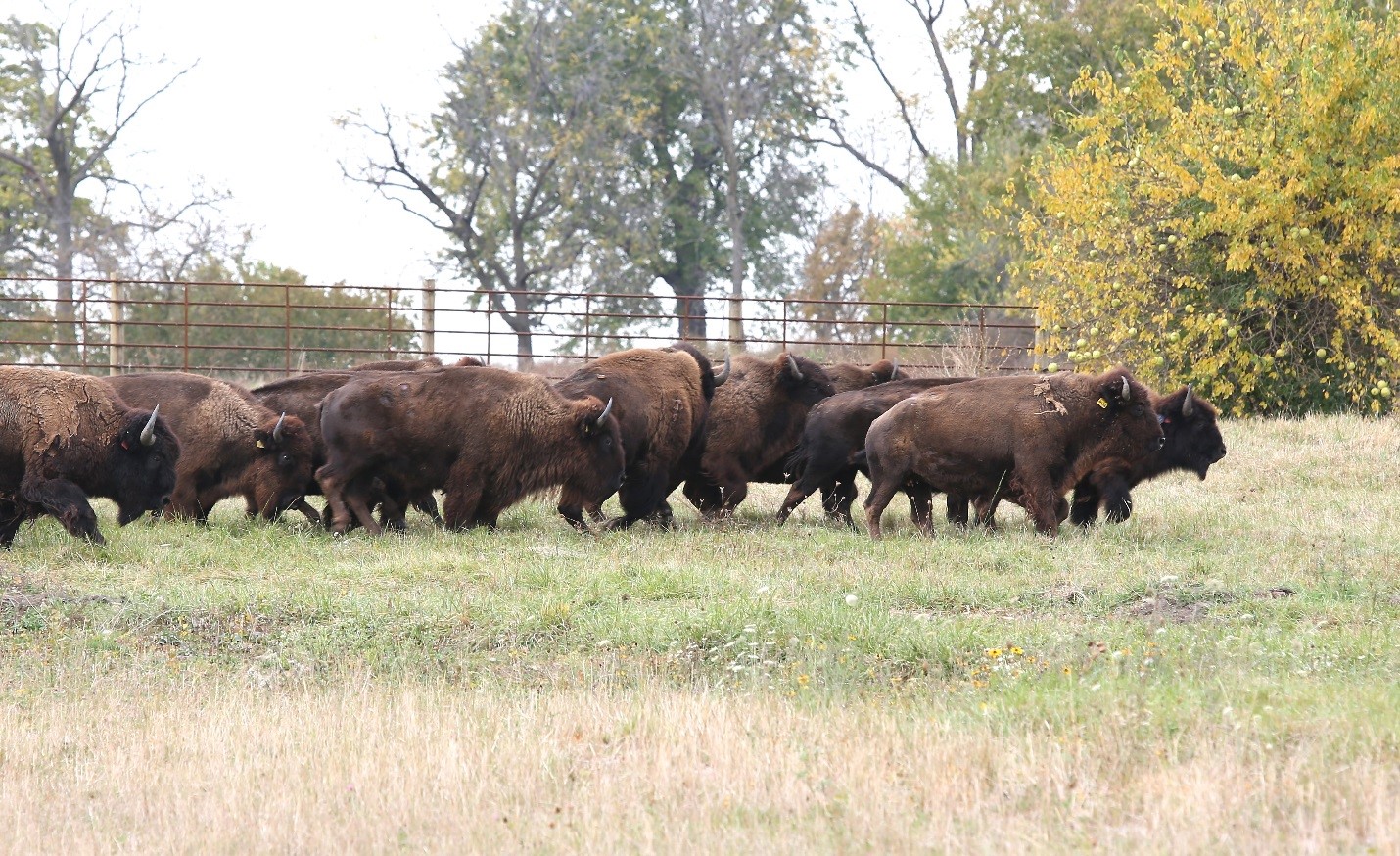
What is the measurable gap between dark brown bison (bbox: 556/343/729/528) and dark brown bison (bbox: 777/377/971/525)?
1054mm

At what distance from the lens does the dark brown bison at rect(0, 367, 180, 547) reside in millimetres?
11891

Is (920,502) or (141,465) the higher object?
(141,465)

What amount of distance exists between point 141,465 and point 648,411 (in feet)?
14.2

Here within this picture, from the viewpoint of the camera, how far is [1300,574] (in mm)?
10188

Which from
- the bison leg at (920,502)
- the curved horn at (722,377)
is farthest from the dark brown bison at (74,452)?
the bison leg at (920,502)

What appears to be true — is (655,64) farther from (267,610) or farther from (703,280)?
(267,610)

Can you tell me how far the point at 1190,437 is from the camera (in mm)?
13984

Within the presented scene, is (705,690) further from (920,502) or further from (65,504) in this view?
(65,504)

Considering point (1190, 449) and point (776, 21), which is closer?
point (1190, 449)

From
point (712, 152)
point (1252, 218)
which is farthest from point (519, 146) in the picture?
point (1252, 218)

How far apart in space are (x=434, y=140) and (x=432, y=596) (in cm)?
3280

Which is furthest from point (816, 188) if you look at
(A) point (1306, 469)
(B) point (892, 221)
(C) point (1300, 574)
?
(C) point (1300, 574)

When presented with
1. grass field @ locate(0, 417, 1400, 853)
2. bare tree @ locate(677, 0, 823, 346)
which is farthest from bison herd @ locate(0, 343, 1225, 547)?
bare tree @ locate(677, 0, 823, 346)

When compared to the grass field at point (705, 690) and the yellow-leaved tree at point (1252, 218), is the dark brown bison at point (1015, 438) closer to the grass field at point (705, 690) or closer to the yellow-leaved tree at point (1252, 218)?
the grass field at point (705, 690)
